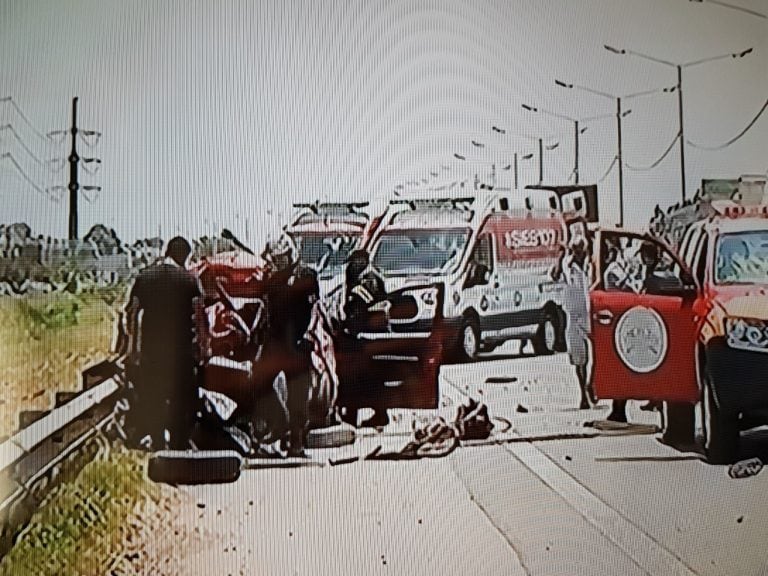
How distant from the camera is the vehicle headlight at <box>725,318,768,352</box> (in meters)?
1.50

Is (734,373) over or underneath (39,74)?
underneath

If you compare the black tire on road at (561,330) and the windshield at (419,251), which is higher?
the windshield at (419,251)

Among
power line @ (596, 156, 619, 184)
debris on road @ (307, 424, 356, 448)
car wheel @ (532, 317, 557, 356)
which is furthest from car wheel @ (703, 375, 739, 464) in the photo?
debris on road @ (307, 424, 356, 448)

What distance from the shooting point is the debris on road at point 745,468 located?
1.50 m

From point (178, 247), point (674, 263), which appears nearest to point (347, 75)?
point (178, 247)

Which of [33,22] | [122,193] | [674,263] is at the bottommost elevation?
[674,263]

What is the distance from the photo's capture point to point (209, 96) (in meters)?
1.38

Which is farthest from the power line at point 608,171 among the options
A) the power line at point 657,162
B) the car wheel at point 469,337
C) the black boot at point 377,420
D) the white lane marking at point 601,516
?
the black boot at point 377,420

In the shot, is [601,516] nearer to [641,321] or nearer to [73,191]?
[641,321]

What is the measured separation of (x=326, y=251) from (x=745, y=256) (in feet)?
2.44

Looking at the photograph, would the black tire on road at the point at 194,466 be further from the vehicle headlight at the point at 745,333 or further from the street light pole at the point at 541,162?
the vehicle headlight at the point at 745,333

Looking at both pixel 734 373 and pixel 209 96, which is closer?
pixel 209 96

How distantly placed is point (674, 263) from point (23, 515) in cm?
115

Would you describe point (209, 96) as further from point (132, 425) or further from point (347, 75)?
point (132, 425)
